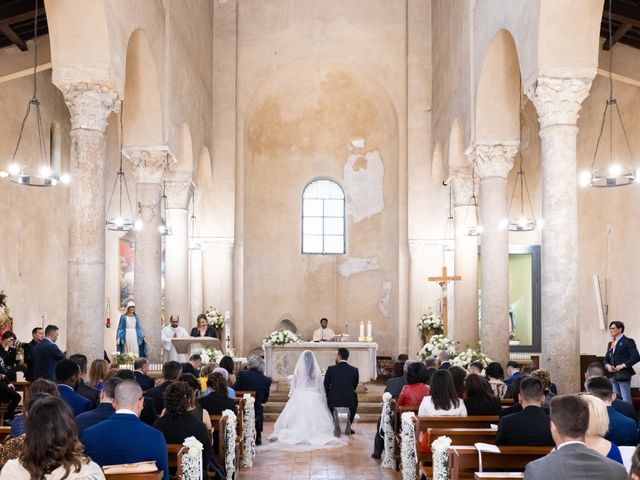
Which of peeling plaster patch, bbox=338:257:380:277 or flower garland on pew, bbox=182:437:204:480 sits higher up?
peeling plaster patch, bbox=338:257:380:277

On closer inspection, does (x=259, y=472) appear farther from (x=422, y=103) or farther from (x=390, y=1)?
(x=390, y=1)

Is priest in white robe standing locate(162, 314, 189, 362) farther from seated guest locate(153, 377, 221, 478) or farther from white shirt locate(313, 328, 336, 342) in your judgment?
seated guest locate(153, 377, 221, 478)

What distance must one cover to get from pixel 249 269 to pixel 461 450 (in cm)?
1820

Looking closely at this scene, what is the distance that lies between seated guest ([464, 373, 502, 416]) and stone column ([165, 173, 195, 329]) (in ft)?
39.9

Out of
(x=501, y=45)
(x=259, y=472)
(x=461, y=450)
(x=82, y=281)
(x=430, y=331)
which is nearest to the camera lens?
(x=461, y=450)

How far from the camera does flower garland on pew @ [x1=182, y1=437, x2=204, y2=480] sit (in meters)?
6.74

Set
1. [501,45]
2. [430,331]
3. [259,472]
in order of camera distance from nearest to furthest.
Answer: [259,472] → [501,45] → [430,331]

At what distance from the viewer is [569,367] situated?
11.4 metres

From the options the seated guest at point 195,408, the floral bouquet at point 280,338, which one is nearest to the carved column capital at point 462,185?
the floral bouquet at point 280,338

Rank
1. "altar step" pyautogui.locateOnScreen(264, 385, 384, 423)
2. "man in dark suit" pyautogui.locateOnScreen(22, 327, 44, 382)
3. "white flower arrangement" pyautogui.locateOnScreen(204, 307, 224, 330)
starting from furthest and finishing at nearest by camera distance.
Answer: "white flower arrangement" pyautogui.locateOnScreen(204, 307, 224, 330)
"altar step" pyautogui.locateOnScreen(264, 385, 384, 423)
"man in dark suit" pyautogui.locateOnScreen(22, 327, 44, 382)

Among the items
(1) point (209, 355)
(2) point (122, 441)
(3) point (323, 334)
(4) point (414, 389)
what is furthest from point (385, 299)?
(2) point (122, 441)

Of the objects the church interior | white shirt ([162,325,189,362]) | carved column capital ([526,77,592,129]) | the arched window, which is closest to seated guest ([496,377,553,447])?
the church interior

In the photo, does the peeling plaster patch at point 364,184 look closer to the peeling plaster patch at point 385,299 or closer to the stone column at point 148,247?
the peeling plaster patch at point 385,299

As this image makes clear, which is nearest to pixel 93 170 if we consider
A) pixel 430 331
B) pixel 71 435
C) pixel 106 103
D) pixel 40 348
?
pixel 106 103
